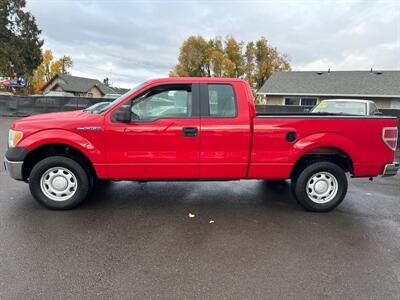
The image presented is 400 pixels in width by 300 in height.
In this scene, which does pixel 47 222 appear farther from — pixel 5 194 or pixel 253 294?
pixel 253 294

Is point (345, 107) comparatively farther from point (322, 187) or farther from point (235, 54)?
point (235, 54)

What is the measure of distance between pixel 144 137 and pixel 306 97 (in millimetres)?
23203

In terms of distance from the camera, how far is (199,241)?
3.24m

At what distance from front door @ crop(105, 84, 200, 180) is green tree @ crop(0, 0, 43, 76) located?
112 feet

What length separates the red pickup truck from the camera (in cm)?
378

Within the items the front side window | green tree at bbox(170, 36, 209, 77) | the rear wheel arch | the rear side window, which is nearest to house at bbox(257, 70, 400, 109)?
green tree at bbox(170, 36, 209, 77)

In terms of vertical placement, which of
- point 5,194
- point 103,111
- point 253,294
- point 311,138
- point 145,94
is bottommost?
point 253,294

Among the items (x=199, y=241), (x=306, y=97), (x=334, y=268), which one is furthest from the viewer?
(x=306, y=97)

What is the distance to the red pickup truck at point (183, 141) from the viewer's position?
149 inches

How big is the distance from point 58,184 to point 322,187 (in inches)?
156

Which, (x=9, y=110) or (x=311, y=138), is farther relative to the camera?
(x=9, y=110)

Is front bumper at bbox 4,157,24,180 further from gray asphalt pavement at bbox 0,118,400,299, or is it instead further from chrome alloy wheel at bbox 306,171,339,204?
chrome alloy wheel at bbox 306,171,339,204

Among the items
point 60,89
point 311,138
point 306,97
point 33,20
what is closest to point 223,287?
point 311,138

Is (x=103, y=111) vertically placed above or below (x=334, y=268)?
above
